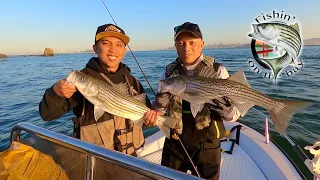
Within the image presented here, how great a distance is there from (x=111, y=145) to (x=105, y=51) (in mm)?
1306

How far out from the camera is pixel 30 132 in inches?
96.4

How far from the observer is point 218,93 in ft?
10.7

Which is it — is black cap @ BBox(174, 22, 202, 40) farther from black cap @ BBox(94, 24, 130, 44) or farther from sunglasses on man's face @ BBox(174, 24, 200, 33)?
black cap @ BBox(94, 24, 130, 44)

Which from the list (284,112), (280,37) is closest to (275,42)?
(280,37)

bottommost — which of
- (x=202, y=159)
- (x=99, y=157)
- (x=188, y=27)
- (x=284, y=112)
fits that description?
(x=202, y=159)

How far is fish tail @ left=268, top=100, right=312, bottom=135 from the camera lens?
10.2 feet

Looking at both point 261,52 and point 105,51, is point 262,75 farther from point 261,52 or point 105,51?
point 105,51

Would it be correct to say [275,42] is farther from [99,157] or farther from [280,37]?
[99,157]

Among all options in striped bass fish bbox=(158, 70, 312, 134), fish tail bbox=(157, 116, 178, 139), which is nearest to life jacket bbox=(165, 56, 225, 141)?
fish tail bbox=(157, 116, 178, 139)

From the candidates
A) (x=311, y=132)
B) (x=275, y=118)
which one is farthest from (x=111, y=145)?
(x=311, y=132)

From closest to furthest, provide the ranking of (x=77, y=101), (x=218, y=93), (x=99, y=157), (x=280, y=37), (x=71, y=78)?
(x=99, y=157) < (x=71, y=78) < (x=218, y=93) < (x=77, y=101) < (x=280, y=37)

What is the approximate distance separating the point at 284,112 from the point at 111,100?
229 centimetres

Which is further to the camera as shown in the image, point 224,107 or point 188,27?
point 188,27

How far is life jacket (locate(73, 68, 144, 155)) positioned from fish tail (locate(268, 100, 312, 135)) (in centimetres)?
190
